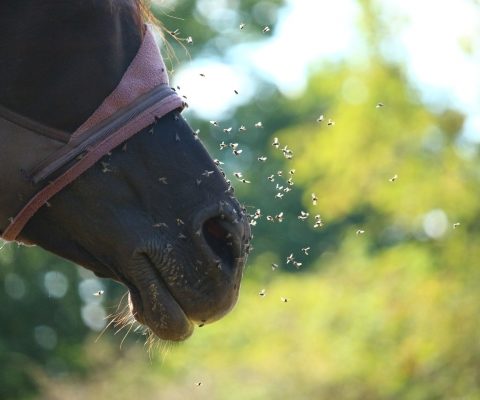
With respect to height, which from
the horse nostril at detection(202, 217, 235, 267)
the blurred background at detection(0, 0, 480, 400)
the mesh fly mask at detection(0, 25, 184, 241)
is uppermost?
the mesh fly mask at detection(0, 25, 184, 241)

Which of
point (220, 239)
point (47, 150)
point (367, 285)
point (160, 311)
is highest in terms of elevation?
point (47, 150)

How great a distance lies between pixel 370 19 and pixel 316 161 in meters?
1.48

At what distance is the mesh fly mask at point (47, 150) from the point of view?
303 cm

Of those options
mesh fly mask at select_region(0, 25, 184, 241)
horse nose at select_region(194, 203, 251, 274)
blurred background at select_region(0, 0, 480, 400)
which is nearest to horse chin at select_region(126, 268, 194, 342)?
horse nose at select_region(194, 203, 251, 274)

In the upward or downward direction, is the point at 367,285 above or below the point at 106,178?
below

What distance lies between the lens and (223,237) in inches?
118

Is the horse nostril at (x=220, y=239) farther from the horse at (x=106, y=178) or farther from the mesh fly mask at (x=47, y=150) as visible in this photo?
the mesh fly mask at (x=47, y=150)

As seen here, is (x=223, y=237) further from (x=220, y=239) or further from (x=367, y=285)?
(x=367, y=285)

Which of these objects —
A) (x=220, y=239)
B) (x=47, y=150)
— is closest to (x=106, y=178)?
(x=47, y=150)

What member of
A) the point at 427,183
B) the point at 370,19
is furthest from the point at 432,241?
the point at 370,19

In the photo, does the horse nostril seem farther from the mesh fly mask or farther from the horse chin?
the mesh fly mask

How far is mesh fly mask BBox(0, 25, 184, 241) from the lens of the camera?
9.95ft

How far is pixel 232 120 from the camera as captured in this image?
2900 cm

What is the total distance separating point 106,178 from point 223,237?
349 millimetres
